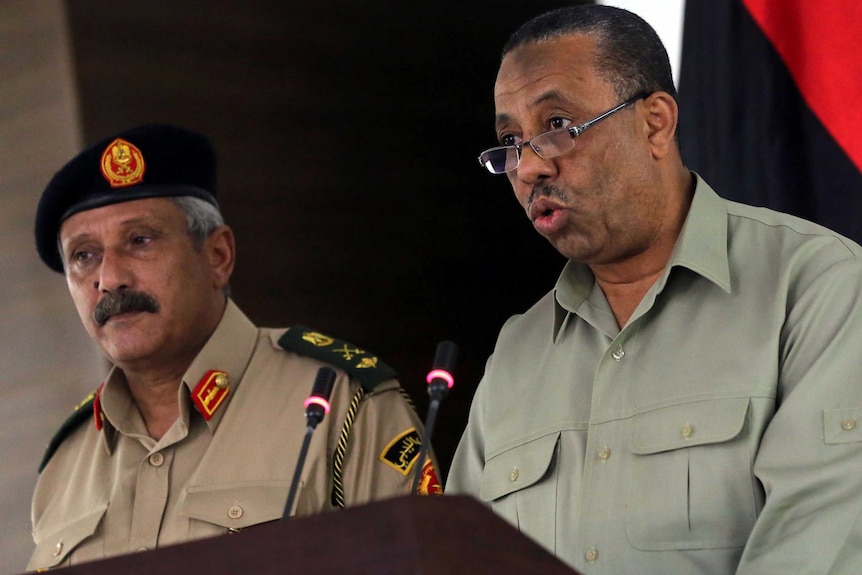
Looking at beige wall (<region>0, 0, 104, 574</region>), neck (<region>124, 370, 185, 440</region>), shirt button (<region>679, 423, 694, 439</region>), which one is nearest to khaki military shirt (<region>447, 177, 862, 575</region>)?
shirt button (<region>679, 423, 694, 439</region>)

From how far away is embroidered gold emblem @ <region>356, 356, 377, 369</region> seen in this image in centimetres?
277

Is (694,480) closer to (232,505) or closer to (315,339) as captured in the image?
(232,505)

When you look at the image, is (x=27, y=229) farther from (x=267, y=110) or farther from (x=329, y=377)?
(x=329, y=377)

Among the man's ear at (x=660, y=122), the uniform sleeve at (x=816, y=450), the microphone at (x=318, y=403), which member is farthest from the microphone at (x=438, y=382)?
the man's ear at (x=660, y=122)

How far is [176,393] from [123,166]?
53cm

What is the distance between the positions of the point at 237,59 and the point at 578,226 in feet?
6.32

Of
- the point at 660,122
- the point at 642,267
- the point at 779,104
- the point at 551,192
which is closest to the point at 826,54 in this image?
the point at 779,104

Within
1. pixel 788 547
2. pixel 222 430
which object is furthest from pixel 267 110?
pixel 788 547

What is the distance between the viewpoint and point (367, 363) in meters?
2.79

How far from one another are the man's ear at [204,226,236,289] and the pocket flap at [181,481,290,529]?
537mm

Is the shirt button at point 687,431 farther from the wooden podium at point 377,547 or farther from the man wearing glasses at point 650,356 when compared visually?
the wooden podium at point 377,547

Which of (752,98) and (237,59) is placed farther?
(237,59)

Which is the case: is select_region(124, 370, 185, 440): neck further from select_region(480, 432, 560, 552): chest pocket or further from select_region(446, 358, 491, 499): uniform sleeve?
select_region(480, 432, 560, 552): chest pocket

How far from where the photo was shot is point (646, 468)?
1.93 m
